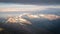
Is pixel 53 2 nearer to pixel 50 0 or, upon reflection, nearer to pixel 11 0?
pixel 50 0

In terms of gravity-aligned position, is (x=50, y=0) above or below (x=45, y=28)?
above

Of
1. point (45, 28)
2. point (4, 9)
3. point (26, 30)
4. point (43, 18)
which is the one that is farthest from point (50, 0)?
point (4, 9)

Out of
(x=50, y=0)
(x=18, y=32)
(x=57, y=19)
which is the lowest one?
(x=18, y=32)

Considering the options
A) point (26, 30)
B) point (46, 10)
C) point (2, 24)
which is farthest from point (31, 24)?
point (2, 24)

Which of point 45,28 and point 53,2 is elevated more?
point 53,2

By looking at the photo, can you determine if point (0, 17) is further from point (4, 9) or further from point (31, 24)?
point (31, 24)

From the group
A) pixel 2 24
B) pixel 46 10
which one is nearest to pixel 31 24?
pixel 46 10

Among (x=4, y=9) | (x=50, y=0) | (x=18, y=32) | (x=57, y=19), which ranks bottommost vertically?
(x=18, y=32)
